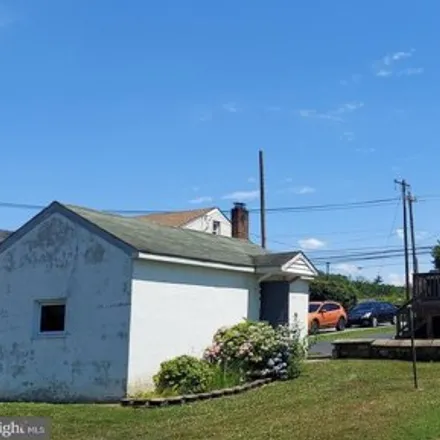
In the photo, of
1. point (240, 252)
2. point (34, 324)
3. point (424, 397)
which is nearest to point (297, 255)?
point (240, 252)

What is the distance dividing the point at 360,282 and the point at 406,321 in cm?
5840

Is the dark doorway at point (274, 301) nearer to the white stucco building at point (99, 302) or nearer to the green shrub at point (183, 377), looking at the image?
the white stucco building at point (99, 302)

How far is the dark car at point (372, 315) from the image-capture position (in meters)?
44.0

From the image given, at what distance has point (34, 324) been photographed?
1797 cm

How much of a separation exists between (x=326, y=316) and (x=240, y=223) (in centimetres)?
899

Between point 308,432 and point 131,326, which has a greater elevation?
point 131,326

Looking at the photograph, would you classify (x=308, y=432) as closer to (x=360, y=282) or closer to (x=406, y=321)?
(x=406, y=321)

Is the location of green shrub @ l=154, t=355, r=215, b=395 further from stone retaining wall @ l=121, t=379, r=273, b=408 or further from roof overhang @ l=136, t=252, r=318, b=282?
roof overhang @ l=136, t=252, r=318, b=282

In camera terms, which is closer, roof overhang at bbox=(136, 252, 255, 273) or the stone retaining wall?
the stone retaining wall

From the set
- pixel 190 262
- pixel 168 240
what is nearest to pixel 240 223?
pixel 168 240

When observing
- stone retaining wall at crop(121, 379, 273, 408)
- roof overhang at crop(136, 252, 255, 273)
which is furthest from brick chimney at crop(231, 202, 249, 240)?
stone retaining wall at crop(121, 379, 273, 408)

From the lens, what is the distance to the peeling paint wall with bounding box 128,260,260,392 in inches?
644

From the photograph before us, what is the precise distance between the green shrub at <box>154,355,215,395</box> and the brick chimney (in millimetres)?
16481

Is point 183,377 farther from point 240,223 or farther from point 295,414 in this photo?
point 240,223
